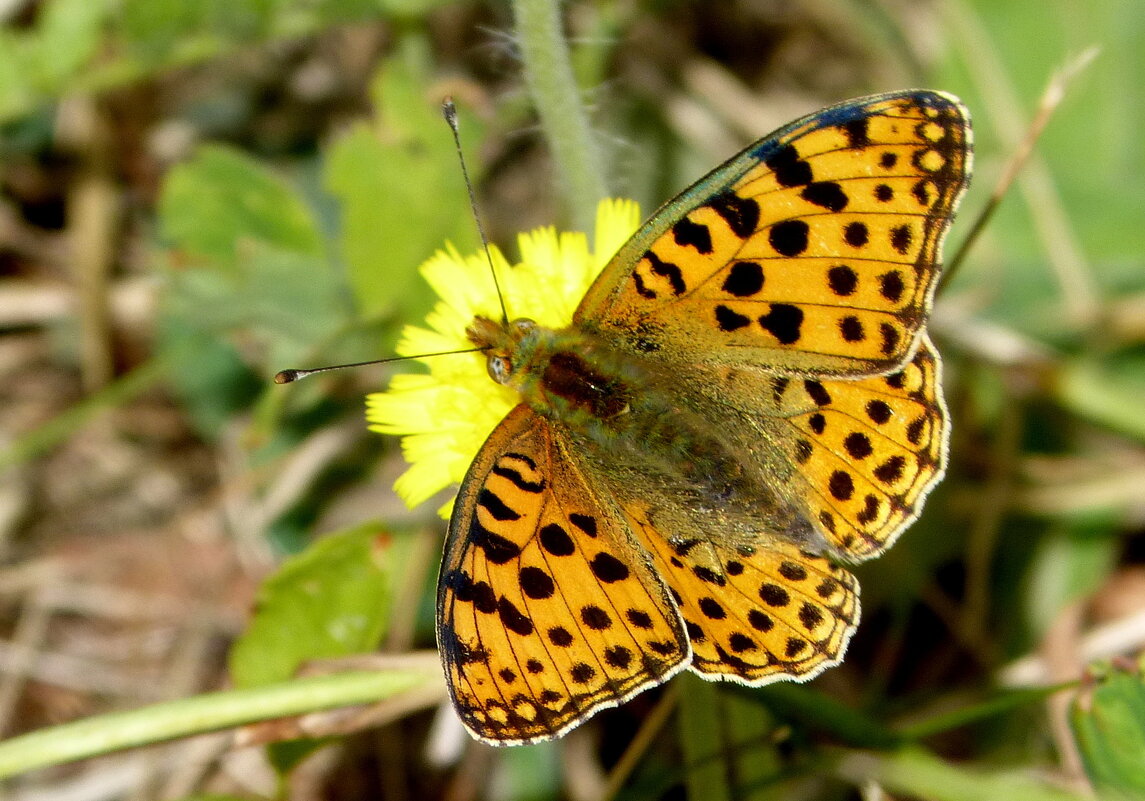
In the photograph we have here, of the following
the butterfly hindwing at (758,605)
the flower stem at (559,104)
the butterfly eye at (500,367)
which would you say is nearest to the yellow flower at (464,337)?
the flower stem at (559,104)

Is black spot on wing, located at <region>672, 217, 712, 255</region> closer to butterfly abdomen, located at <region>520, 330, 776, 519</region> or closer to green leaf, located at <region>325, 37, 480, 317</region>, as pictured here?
butterfly abdomen, located at <region>520, 330, 776, 519</region>

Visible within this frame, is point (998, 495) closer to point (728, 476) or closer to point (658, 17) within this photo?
point (728, 476)

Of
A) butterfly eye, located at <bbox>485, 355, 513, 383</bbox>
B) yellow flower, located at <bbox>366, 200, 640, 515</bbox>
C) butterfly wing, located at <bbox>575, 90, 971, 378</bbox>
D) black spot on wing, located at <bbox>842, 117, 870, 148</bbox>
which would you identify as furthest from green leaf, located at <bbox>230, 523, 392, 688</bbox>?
black spot on wing, located at <bbox>842, 117, 870, 148</bbox>

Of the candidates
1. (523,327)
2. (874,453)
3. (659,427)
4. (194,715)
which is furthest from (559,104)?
(194,715)

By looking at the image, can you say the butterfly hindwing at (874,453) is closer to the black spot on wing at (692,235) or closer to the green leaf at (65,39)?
the black spot on wing at (692,235)

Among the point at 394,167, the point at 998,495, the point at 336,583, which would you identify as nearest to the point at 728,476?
the point at 336,583
